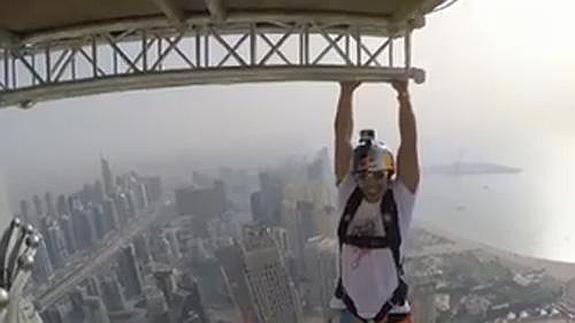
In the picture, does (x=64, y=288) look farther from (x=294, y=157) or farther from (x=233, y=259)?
(x=294, y=157)

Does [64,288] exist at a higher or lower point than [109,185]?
lower

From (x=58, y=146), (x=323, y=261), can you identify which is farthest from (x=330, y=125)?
(x=58, y=146)

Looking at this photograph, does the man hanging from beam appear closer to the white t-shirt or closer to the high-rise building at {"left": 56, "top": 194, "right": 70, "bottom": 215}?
the white t-shirt

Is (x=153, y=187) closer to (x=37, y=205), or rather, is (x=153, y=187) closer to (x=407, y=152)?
(x=37, y=205)

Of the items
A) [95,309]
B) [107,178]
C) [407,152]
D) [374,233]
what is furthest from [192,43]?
[374,233]

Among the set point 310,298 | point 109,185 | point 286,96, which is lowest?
point 310,298

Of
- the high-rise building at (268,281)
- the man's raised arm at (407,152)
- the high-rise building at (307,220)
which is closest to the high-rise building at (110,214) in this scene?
the high-rise building at (268,281)

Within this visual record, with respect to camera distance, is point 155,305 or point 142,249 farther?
point 155,305
